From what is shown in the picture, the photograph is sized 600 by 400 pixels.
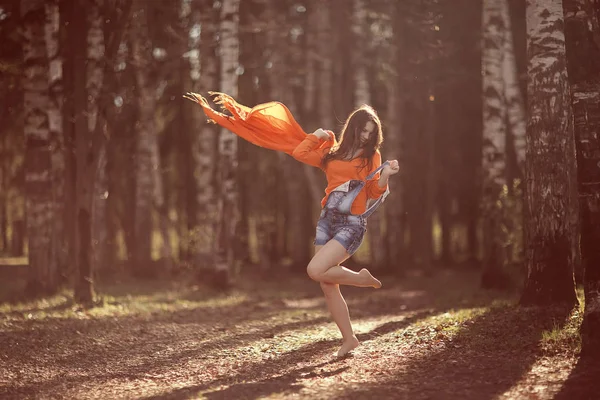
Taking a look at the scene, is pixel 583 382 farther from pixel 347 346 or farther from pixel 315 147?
pixel 315 147

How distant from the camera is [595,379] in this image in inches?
274

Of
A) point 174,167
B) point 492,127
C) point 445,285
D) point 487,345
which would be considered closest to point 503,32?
point 492,127

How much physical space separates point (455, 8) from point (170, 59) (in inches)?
256

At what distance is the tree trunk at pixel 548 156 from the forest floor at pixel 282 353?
573mm

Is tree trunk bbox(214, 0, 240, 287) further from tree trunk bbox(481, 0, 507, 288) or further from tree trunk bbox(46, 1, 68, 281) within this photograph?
tree trunk bbox(481, 0, 507, 288)

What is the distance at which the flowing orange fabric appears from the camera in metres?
9.02

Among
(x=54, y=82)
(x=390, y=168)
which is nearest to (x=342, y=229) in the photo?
(x=390, y=168)

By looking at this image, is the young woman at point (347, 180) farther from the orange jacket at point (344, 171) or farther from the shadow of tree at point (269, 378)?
the shadow of tree at point (269, 378)

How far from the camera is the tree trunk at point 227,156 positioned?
1653 centimetres

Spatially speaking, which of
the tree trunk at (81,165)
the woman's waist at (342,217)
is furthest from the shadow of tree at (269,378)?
the tree trunk at (81,165)

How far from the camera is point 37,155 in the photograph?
14.2m

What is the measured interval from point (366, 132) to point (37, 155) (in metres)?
7.77

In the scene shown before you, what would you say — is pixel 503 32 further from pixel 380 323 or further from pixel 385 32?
pixel 385 32

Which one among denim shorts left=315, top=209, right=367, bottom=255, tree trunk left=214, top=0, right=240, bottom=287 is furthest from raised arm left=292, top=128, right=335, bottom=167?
tree trunk left=214, top=0, right=240, bottom=287
